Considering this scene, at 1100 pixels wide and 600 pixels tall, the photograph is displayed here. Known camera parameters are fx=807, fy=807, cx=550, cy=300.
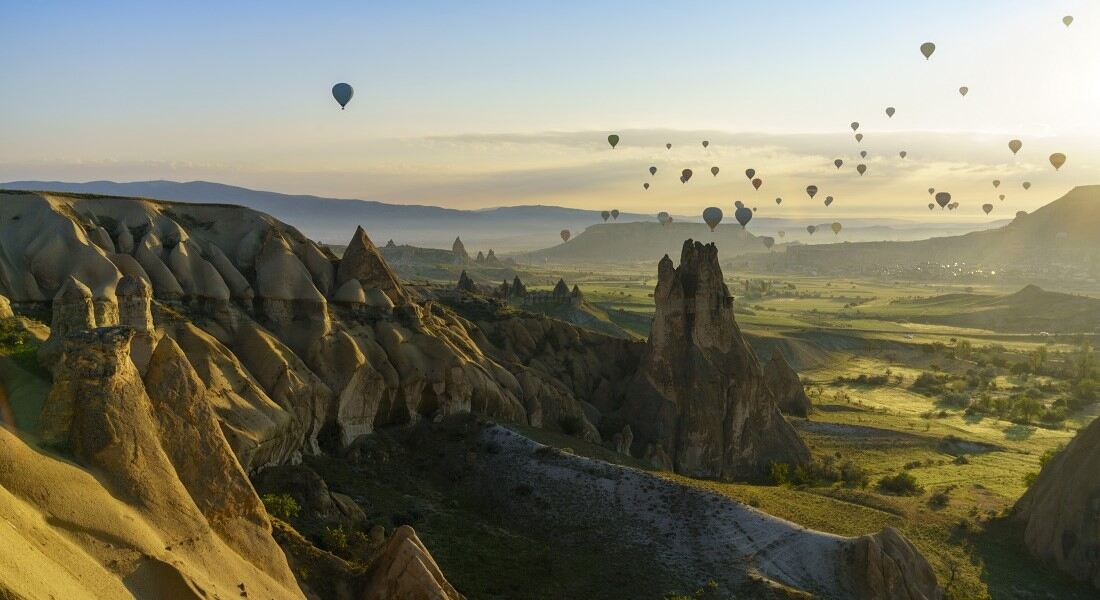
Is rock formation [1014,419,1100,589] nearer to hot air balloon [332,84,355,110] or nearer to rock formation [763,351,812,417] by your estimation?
rock formation [763,351,812,417]

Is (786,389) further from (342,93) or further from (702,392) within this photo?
(342,93)

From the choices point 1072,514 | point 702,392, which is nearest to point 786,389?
point 702,392

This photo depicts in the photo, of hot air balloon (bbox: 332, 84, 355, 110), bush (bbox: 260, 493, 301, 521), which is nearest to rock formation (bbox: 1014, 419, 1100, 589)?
bush (bbox: 260, 493, 301, 521)

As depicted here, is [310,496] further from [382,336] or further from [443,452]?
[382,336]

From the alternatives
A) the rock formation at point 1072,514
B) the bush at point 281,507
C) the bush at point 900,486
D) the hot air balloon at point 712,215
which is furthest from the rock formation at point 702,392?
the hot air balloon at point 712,215

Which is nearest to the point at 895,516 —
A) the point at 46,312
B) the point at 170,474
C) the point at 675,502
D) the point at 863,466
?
the point at 675,502

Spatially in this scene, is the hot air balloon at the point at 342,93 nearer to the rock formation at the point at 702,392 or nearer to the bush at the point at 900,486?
the rock formation at the point at 702,392
